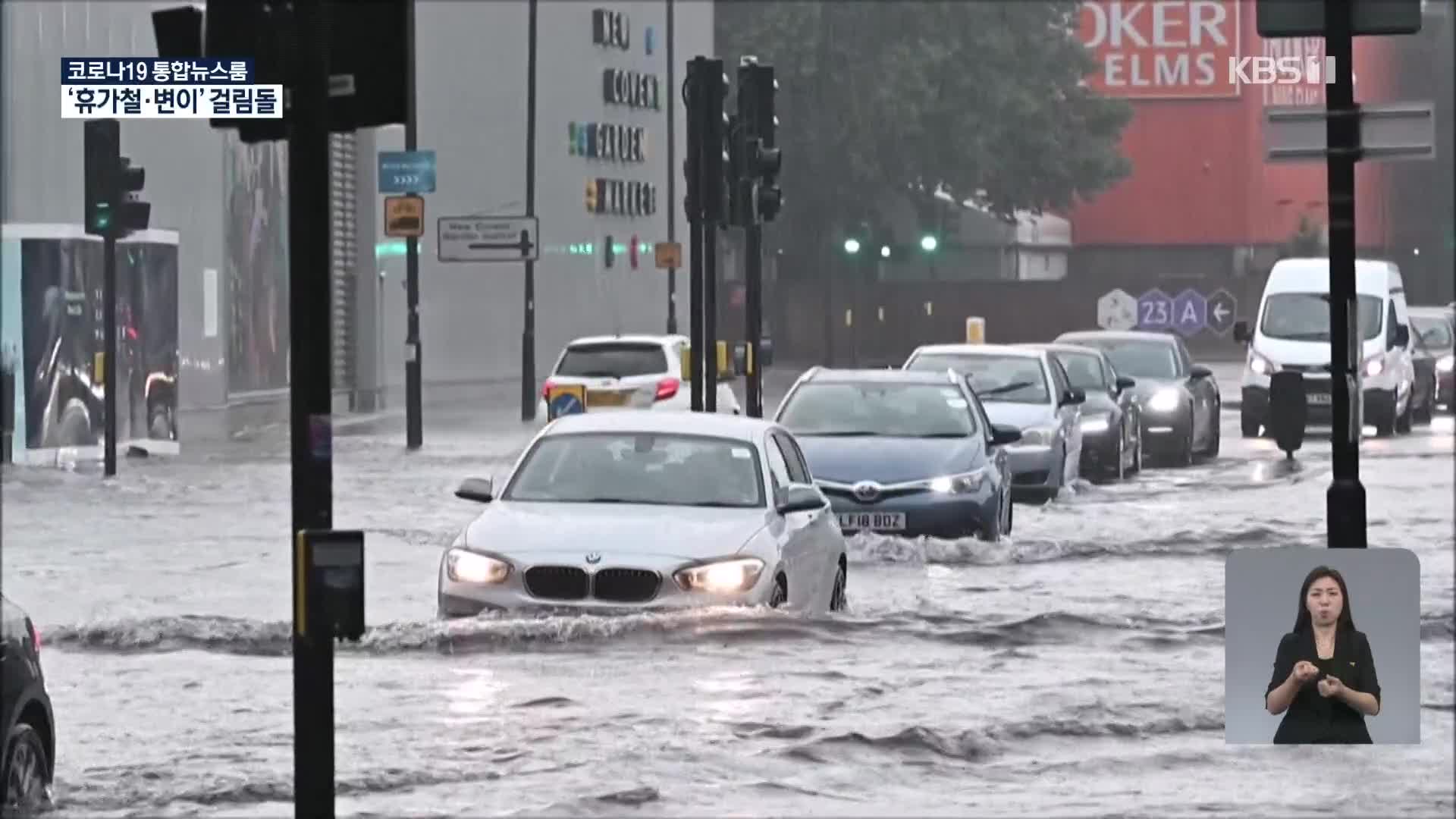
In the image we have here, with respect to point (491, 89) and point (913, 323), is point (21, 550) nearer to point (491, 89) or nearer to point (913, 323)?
point (491, 89)

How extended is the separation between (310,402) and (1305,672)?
12.2ft

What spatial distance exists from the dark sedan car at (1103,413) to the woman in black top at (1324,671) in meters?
20.2

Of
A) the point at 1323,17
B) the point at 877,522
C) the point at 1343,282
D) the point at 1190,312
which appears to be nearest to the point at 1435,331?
the point at 1190,312

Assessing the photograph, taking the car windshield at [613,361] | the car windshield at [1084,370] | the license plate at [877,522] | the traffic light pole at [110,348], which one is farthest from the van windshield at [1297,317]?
the license plate at [877,522]

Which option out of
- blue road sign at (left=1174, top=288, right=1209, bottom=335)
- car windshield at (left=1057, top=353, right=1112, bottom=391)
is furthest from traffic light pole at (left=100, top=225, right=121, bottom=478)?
blue road sign at (left=1174, top=288, right=1209, bottom=335)

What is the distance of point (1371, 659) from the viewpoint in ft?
33.7

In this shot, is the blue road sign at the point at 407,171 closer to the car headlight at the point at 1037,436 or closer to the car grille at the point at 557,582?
the car headlight at the point at 1037,436

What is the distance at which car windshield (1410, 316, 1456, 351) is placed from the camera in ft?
167

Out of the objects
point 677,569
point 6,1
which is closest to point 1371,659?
point 677,569

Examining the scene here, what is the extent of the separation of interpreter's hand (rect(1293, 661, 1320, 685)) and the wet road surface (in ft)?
2.84

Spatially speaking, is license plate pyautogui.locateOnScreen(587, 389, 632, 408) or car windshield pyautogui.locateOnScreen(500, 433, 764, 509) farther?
license plate pyautogui.locateOnScreen(587, 389, 632, 408)

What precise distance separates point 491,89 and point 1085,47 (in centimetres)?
2592

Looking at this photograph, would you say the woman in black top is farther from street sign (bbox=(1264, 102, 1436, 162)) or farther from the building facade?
the building facade

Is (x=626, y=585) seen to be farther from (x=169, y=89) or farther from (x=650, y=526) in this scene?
(x=169, y=89)
